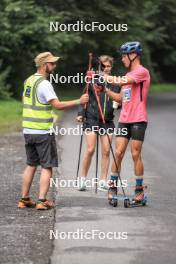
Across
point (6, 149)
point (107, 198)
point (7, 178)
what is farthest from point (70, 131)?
point (107, 198)

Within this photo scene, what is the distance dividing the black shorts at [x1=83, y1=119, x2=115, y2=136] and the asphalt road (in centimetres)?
84

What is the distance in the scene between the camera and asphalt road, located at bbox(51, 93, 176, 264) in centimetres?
746

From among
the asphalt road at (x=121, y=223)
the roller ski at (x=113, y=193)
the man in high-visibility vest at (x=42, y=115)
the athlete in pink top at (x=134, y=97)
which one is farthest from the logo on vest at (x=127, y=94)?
the asphalt road at (x=121, y=223)

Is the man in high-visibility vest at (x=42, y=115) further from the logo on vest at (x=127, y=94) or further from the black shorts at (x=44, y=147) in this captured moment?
the logo on vest at (x=127, y=94)

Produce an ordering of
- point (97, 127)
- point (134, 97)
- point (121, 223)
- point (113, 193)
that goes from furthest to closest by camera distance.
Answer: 1. point (97, 127)
2. point (113, 193)
3. point (134, 97)
4. point (121, 223)

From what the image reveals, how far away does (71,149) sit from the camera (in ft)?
53.2

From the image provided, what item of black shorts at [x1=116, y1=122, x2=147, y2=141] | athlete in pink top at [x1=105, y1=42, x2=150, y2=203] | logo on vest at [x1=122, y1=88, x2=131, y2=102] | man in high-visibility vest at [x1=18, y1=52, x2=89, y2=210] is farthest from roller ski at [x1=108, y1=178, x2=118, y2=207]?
logo on vest at [x1=122, y1=88, x2=131, y2=102]

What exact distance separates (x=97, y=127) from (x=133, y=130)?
138cm

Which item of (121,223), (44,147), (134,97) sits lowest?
(121,223)

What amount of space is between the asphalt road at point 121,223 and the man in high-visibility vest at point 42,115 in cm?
41

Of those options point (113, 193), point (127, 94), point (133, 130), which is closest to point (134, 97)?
point (127, 94)

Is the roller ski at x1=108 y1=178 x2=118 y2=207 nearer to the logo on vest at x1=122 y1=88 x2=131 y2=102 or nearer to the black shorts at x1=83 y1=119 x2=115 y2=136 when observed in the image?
the logo on vest at x1=122 y1=88 x2=131 y2=102

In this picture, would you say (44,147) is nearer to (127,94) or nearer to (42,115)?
(42,115)

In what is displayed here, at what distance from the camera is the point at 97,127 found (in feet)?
36.7
